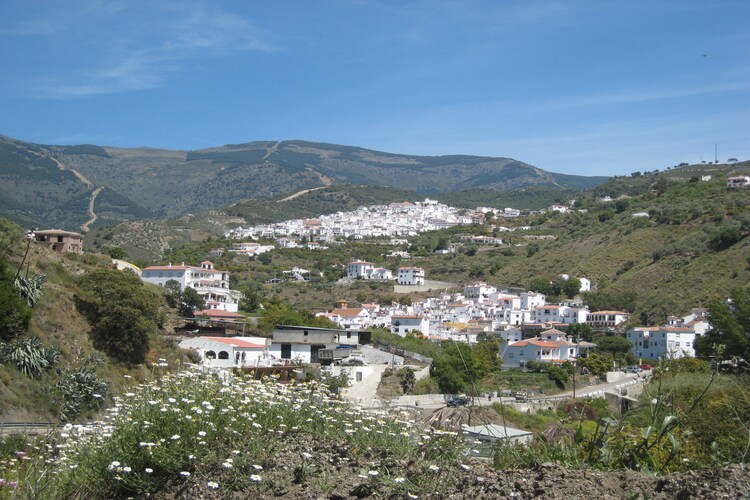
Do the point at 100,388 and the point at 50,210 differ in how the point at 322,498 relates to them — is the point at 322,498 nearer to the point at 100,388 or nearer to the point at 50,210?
the point at 100,388

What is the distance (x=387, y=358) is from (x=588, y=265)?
126ft

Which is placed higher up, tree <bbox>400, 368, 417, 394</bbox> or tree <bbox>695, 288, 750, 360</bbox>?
tree <bbox>695, 288, 750, 360</bbox>

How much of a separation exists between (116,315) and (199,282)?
29.4 meters

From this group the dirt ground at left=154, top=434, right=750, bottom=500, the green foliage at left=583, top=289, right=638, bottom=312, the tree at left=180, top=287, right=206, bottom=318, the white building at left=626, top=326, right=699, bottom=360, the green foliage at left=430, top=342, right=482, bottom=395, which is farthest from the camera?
the green foliage at left=583, top=289, right=638, bottom=312

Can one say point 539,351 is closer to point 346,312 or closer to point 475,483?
point 346,312

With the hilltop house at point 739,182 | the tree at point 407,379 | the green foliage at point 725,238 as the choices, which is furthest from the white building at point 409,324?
the hilltop house at point 739,182

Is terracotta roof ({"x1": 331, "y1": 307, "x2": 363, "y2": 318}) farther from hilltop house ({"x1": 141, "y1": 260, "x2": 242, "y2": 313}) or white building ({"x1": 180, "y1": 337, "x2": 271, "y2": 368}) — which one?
white building ({"x1": 180, "y1": 337, "x2": 271, "y2": 368})

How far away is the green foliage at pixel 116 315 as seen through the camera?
23.1 metres

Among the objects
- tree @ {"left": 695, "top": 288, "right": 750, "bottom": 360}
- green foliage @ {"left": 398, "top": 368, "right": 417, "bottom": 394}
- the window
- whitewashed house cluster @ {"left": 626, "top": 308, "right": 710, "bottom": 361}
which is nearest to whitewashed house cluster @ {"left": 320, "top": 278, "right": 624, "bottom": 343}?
whitewashed house cluster @ {"left": 626, "top": 308, "right": 710, "bottom": 361}

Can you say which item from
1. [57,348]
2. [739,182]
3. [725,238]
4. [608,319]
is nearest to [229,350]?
[57,348]

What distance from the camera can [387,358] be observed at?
39.5m

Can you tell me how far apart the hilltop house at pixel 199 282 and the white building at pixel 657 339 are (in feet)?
88.7

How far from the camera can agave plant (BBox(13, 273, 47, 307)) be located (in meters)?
20.5

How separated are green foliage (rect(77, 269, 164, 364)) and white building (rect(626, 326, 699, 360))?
1262 inches
